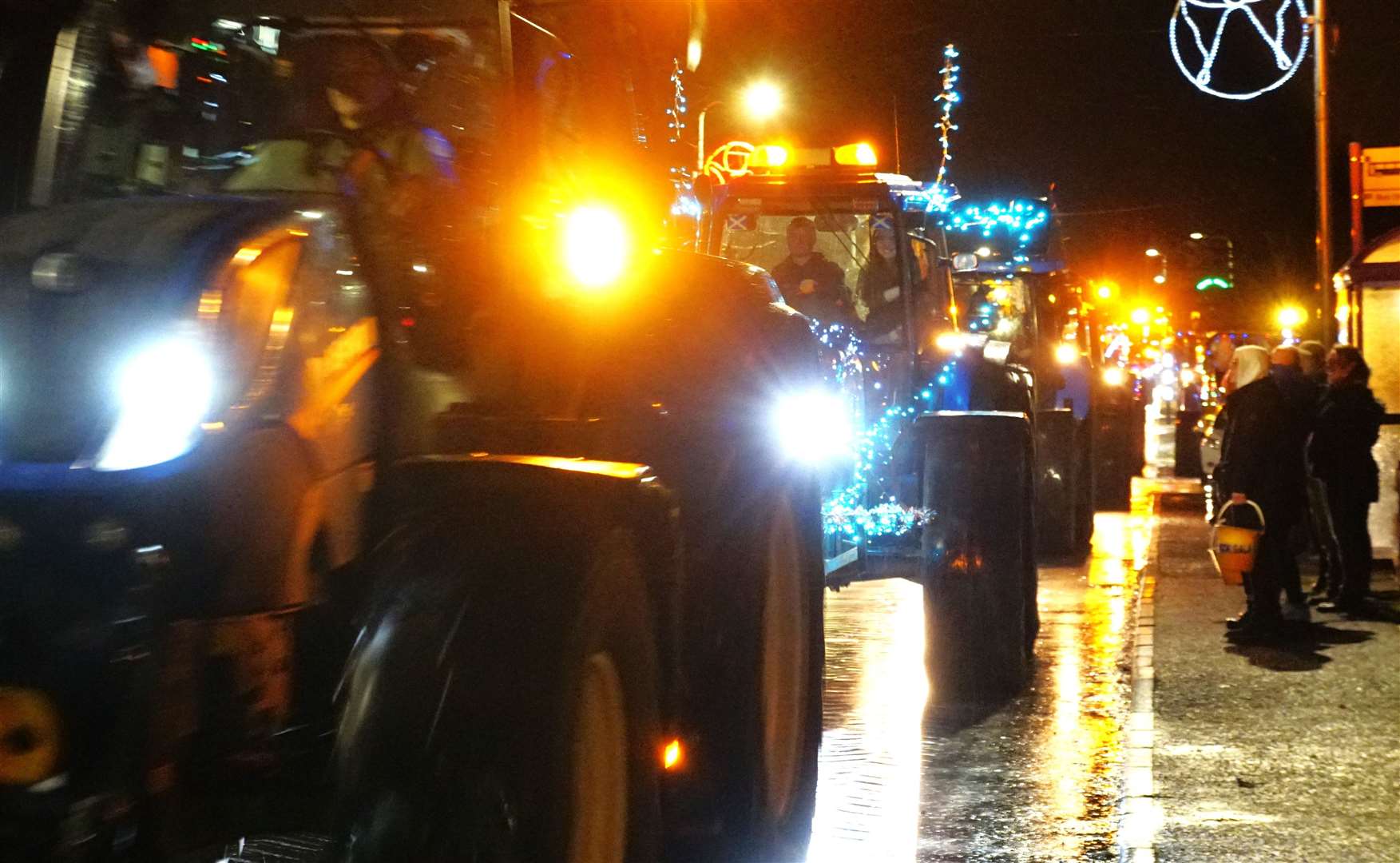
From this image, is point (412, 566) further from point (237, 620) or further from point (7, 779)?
point (7, 779)

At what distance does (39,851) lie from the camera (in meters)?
2.59

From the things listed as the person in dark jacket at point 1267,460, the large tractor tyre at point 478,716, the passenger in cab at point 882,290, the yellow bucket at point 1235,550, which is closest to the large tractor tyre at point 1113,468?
the person in dark jacket at point 1267,460

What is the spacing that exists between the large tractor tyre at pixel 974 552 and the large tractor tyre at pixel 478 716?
20.2 ft

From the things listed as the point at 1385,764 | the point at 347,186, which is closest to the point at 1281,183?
the point at 1385,764

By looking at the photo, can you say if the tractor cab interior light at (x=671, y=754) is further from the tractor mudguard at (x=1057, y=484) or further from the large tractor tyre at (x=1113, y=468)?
the large tractor tyre at (x=1113, y=468)

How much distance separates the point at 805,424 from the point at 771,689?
32.2 inches

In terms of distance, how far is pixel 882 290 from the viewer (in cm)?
991

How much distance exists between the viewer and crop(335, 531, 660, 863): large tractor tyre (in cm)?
298

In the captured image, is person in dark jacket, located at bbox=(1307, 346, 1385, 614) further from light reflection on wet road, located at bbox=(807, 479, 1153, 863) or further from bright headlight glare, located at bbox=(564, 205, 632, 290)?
bright headlight glare, located at bbox=(564, 205, 632, 290)

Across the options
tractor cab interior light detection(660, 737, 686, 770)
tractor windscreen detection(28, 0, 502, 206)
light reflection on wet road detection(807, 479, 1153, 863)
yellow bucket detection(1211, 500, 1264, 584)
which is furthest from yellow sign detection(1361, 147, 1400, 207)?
tractor cab interior light detection(660, 737, 686, 770)

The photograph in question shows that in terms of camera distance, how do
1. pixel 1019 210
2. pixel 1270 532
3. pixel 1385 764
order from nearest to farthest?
pixel 1385 764 → pixel 1270 532 → pixel 1019 210

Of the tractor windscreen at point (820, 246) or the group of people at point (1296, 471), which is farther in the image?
the group of people at point (1296, 471)

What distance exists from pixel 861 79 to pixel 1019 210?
10013 mm

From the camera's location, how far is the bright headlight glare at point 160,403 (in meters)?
2.95
